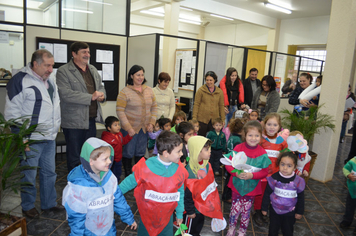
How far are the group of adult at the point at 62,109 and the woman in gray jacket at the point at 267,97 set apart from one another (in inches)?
70.3

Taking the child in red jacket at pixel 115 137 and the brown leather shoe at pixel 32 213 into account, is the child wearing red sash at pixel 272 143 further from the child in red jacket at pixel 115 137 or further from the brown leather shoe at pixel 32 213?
the brown leather shoe at pixel 32 213

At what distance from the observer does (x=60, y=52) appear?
4.08m

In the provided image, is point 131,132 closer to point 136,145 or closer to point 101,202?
point 136,145

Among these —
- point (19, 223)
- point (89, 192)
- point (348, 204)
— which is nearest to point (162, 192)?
point (89, 192)

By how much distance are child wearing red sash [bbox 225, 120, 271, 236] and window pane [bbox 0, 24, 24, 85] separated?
339cm

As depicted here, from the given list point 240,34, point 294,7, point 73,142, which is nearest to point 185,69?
point 73,142

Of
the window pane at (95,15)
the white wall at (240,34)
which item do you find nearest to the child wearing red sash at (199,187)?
the window pane at (95,15)

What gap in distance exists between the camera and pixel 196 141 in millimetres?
2031

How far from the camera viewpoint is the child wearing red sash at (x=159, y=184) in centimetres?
177

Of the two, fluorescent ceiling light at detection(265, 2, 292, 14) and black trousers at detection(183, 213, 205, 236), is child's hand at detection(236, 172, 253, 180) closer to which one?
black trousers at detection(183, 213, 205, 236)

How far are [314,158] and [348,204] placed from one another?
1222mm

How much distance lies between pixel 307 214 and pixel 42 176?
2.91 m

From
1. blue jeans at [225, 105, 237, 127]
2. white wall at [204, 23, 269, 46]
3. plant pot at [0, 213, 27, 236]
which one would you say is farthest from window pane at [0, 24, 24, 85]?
white wall at [204, 23, 269, 46]

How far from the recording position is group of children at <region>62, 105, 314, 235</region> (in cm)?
156
